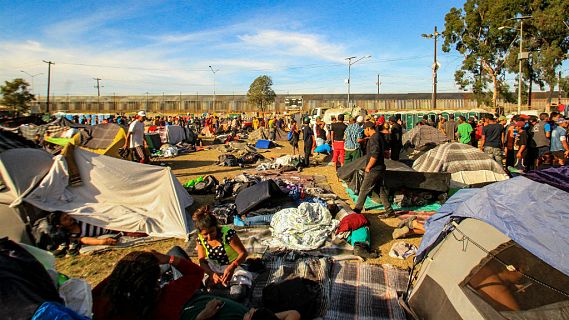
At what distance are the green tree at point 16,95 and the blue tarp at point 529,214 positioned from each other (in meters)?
37.4

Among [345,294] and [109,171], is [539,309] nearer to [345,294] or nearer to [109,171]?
[345,294]

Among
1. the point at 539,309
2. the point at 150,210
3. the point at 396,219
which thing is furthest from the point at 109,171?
the point at 539,309

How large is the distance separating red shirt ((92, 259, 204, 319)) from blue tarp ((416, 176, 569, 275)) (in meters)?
2.61

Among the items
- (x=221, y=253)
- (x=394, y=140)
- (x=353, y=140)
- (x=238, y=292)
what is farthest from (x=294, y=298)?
(x=394, y=140)

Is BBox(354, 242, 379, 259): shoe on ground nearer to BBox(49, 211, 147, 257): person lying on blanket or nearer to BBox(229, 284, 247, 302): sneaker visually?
BBox(229, 284, 247, 302): sneaker

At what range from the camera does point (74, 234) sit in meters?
5.90

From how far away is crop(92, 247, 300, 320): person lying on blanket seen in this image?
2246 millimetres

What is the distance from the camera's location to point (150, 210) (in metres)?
6.41

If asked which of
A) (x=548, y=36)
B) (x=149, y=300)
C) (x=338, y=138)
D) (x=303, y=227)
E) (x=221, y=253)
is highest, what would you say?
(x=548, y=36)

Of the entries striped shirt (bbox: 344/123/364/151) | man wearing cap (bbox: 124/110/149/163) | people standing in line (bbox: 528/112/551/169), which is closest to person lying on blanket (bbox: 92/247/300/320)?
striped shirt (bbox: 344/123/364/151)

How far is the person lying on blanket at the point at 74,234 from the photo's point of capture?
559 centimetres

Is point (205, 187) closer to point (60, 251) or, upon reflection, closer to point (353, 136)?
point (60, 251)

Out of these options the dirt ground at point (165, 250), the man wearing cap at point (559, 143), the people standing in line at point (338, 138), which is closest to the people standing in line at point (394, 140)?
the people standing in line at point (338, 138)

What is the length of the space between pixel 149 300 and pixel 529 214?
3025 millimetres
